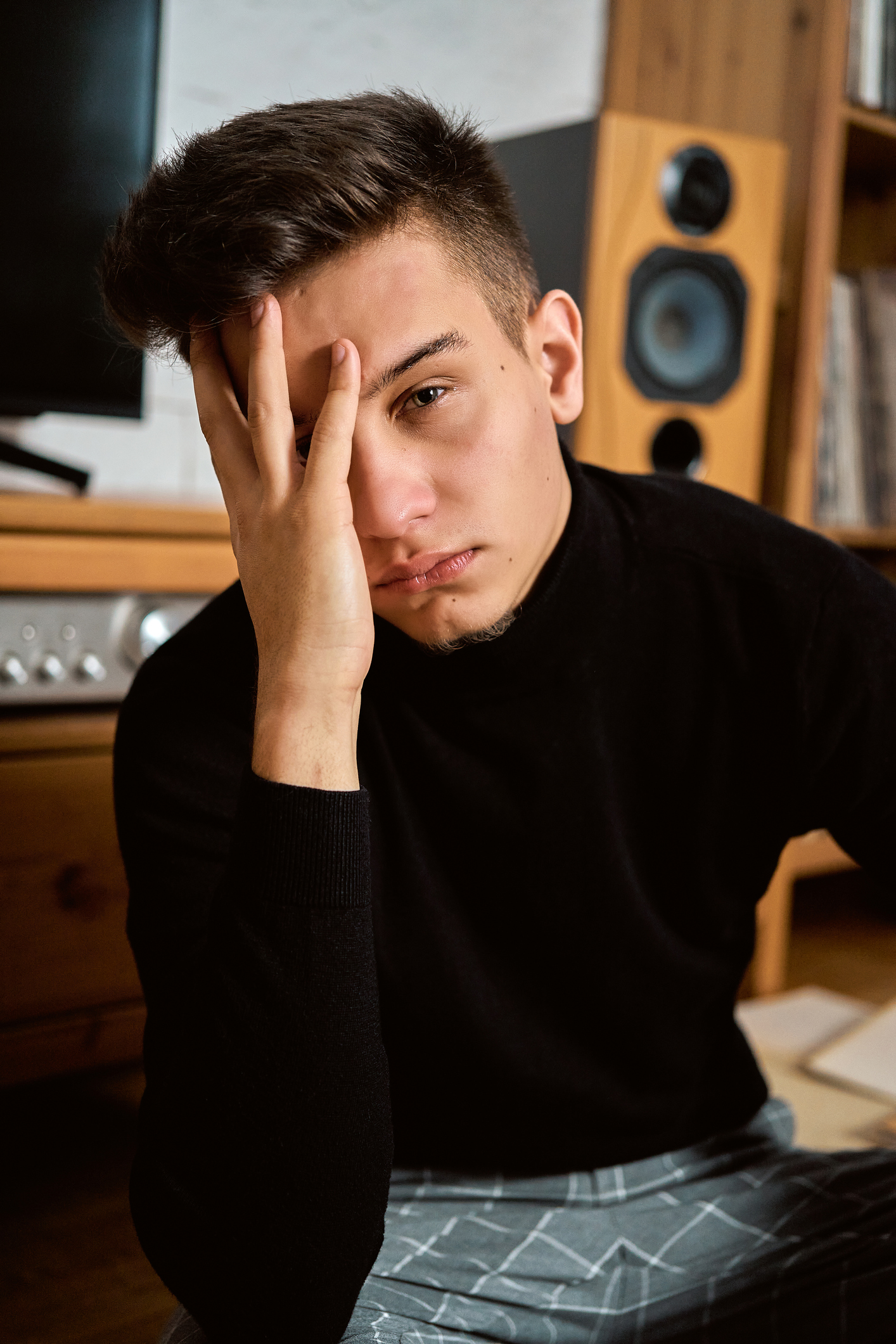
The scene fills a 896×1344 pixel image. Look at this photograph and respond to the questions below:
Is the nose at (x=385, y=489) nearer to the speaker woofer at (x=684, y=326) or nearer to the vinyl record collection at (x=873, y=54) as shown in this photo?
the speaker woofer at (x=684, y=326)

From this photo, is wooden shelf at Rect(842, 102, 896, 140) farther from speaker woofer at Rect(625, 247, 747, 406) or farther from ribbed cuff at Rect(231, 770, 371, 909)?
ribbed cuff at Rect(231, 770, 371, 909)

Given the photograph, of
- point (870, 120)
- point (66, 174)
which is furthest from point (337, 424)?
point (870, 120)

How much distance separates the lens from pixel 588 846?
926 mm

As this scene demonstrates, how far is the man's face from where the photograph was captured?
806 mm

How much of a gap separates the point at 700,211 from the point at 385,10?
0.63m

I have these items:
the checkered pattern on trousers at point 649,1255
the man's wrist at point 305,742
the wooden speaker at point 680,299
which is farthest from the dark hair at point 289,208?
the wooden speaker at point 680,299

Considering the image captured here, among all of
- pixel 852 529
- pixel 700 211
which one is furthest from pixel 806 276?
pixel 852 529

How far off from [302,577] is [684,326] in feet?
3.87

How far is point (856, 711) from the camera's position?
0.93 m

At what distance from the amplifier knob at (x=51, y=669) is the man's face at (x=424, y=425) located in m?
0.49

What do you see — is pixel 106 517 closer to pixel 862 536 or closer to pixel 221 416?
pixel 221 416

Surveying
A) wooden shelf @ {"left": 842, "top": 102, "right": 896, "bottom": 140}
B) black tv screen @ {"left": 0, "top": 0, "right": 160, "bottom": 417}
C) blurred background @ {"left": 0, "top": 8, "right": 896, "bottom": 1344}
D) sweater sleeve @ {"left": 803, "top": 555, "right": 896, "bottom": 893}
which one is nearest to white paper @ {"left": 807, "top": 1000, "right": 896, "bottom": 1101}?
blurred background @ {"left": 0, "top": 8, "right": 896, "bottom": 1344}

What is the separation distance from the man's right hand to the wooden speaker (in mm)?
944

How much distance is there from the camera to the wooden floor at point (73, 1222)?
113 centimetres
